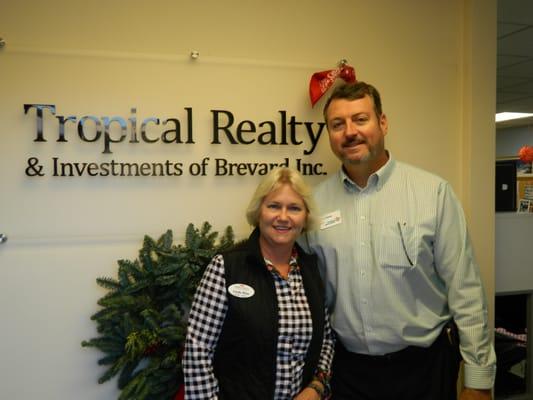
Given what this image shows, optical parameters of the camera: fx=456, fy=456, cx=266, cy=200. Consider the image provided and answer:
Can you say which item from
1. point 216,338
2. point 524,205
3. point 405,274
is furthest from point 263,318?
point 524,205

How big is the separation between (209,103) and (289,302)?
1094mm

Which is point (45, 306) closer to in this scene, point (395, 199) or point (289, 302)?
point (289, 302)

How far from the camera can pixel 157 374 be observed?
76.2 inches

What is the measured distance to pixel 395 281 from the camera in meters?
1.85

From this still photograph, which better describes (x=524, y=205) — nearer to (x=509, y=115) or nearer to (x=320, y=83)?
(x=320, y=83)

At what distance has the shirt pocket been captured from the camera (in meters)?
1.84

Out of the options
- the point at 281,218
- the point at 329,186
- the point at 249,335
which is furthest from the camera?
the point at 329,186

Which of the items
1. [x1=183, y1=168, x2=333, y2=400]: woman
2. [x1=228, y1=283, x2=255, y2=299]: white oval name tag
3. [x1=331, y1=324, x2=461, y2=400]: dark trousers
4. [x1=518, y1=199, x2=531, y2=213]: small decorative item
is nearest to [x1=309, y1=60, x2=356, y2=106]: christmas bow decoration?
[x1=183, y1=168, x2=333, y2=400]: woman

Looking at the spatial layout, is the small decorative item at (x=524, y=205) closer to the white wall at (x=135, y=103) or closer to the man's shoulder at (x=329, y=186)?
the white wall at (x=135, y=103)

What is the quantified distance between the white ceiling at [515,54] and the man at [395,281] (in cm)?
237

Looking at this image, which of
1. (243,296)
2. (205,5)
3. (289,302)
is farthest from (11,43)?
(289,302)

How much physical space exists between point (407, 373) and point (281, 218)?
2.76 ft

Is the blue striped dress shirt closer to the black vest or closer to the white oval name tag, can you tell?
the black vest

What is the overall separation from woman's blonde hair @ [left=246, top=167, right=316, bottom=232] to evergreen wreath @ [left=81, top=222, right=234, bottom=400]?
0.38 m
